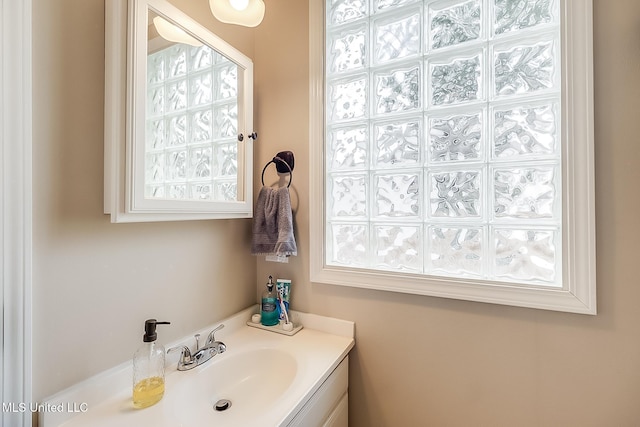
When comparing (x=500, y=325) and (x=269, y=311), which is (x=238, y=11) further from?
(x=500, y=325)

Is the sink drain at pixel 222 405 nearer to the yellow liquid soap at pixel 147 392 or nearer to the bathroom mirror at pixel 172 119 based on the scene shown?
the yellow liquid soap at pixel 147 392

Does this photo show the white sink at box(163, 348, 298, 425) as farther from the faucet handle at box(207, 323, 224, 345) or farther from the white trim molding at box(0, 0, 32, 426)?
the white trim molding at box(0, 0, 32, 426)

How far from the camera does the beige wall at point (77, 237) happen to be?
0.68 metres

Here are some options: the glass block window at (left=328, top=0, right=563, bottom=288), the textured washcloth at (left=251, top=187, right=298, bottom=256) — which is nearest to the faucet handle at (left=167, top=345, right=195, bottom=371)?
the textured washcloth at (left=251, top=187, right=298, bottom=256)

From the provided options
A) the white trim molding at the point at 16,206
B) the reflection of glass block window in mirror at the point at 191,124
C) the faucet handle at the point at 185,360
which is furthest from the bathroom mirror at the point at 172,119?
the faucet handle at the point at 185,360

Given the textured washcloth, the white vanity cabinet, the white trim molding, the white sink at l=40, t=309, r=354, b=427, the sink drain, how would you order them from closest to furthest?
the white trim molding → the white sink at l=40, t=309, r=354, b=427 → the white vanity cabinet → the sink drain → the textured washcloth

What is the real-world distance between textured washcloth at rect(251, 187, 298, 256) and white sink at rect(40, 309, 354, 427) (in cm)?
32

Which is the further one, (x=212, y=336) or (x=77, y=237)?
(x=212, y=336)

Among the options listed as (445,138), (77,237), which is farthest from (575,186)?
(77,237)

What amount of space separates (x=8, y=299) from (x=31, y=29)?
616 mm

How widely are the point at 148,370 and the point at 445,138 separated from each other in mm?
1231

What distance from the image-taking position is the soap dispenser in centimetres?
78

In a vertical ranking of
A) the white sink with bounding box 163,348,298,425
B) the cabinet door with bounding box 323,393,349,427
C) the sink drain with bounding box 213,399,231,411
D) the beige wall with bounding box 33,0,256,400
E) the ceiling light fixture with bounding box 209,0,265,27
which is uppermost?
the ceiling light fixture with bounding box 209,0,265,27

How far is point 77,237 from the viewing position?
74cm
